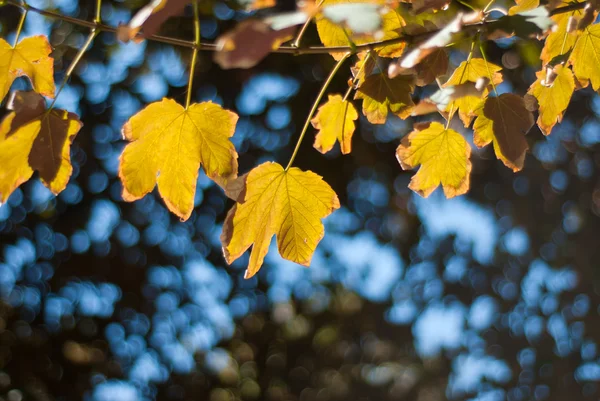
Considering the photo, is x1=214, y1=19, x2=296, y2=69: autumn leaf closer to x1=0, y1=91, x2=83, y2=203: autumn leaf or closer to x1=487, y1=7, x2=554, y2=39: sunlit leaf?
x1=487, y1=7, x2=554, y2=39: sunlit leaf

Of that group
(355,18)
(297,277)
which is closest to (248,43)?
(355,18)

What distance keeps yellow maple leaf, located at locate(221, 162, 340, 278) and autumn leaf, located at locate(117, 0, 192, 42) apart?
0.31 metres

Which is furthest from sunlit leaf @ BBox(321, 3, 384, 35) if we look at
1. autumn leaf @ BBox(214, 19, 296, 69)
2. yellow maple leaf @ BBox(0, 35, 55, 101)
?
yellow maple leaf @ BBox(0, 35, 55, 101)

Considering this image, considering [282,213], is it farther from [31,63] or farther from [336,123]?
[31,63]

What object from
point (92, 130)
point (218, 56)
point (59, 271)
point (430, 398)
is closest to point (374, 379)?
point (430, 398)

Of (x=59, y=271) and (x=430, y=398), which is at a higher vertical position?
(x=59, y=271)

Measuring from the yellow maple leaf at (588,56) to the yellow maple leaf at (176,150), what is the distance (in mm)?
431

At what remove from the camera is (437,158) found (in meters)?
0.79

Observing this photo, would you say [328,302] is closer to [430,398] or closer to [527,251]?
[430,398]

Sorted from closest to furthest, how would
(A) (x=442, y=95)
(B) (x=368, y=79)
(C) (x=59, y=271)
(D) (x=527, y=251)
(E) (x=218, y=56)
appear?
(E) (x=218, y=56)
(A) (x=442, y=95)
(B) (x=368, y=79)
(C) (x=59, y=271)
(D) (x=527, y=251)

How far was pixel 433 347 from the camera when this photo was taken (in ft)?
17.1

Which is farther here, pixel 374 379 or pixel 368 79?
pixel 374 379

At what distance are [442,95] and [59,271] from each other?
425cm

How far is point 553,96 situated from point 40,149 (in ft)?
1.96
